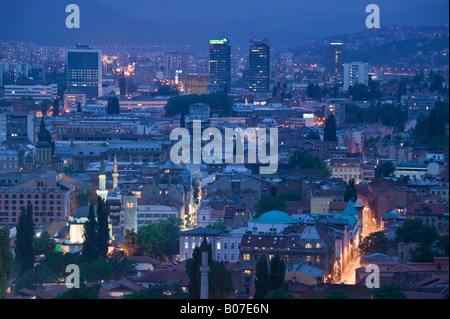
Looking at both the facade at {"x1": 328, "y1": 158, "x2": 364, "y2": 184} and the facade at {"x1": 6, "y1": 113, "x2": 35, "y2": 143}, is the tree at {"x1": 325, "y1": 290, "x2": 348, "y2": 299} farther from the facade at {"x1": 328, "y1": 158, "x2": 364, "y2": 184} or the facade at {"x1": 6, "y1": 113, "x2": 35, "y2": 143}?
the facade at {"x1": 6, "y1": 113, "x2": 35, "y2": 143}

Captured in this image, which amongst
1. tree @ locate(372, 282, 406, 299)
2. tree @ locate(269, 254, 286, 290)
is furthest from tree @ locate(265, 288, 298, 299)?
tree @ locate(372, 282, 406, 299)

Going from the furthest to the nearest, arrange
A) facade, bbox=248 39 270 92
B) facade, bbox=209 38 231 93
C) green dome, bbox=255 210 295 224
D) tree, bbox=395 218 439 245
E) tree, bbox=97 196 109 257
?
facade, bbox=209 38 231 93
facade, bbox=248 39 270 92
green dome, bbox=255 210 295 224
tree, bbox=97 196 109 257
tree, bbox=395 218 439 245

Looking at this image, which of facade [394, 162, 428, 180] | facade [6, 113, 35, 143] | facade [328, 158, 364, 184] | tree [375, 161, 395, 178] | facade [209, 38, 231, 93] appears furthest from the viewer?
facade [209, 38, 231, 93]

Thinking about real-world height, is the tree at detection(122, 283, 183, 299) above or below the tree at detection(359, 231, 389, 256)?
above

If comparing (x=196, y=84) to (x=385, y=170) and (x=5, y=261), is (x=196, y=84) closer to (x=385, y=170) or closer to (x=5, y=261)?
(x=385, y=170)

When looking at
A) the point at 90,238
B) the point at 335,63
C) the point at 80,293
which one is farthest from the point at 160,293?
the point at 335,63

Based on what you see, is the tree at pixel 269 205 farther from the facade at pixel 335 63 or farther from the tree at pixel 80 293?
the facade at pixel 335 63
